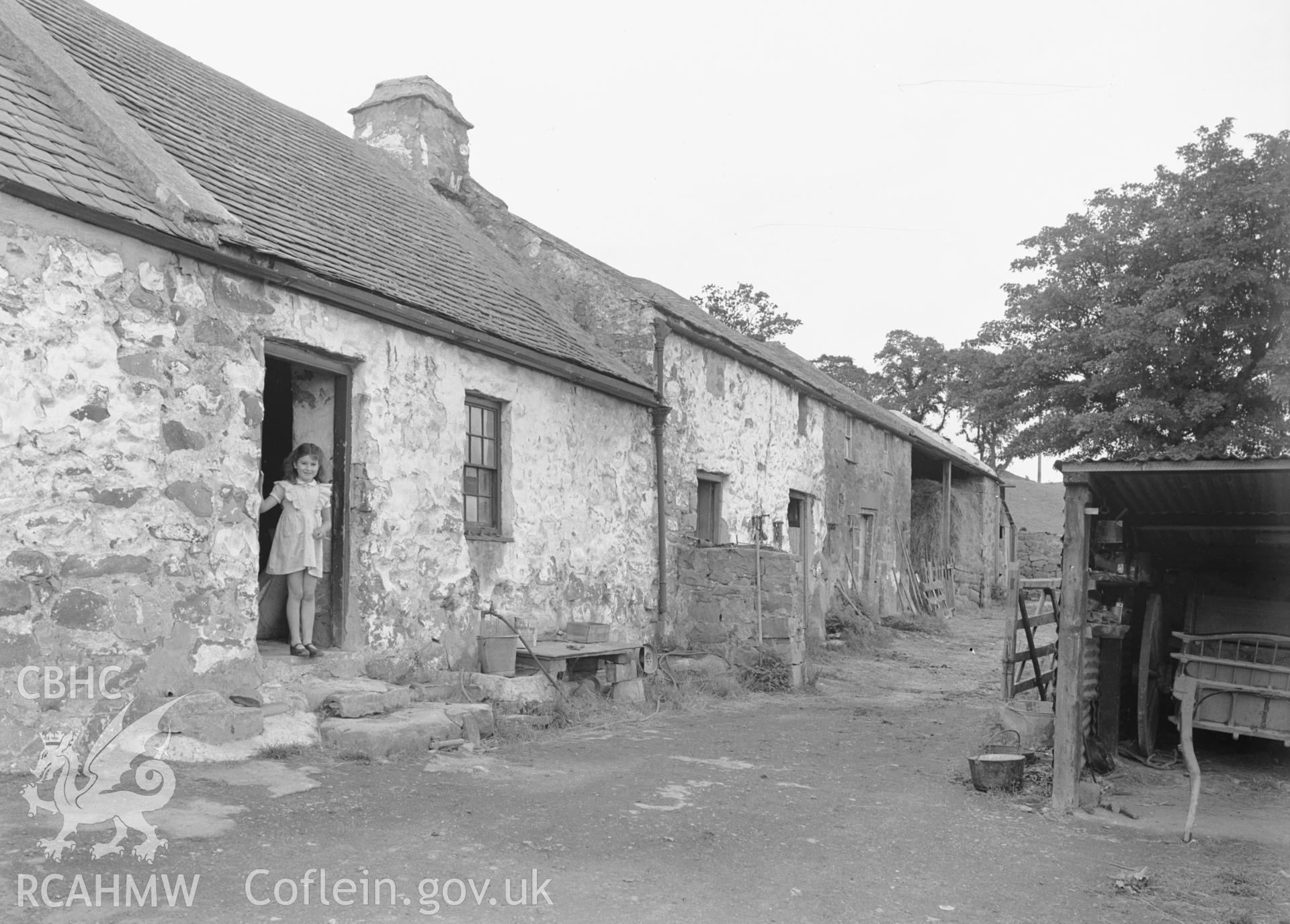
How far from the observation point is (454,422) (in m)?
9.40

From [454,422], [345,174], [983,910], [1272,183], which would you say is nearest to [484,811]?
[983,910]

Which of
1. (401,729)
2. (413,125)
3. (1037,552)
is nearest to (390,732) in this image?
(401,729)

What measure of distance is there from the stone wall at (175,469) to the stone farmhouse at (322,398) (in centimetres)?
2

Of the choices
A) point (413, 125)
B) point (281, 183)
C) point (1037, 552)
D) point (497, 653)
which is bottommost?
point (497, 653)

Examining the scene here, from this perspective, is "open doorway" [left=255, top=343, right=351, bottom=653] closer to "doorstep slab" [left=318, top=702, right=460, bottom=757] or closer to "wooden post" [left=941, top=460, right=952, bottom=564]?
"doorstep slab" [left=318, top=702, right=460, bottom=757]

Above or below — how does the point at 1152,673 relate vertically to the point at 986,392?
below

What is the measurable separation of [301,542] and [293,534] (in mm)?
85

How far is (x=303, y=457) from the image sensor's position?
7.85 meters

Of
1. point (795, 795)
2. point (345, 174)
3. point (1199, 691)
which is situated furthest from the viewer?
point (345, 174)

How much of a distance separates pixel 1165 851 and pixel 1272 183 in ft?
60.4

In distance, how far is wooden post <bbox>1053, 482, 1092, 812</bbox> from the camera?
6527 mm

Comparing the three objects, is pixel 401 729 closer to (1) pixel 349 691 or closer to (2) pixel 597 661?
(1) pixel 349 691

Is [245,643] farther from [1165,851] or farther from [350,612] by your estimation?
[1165,851]

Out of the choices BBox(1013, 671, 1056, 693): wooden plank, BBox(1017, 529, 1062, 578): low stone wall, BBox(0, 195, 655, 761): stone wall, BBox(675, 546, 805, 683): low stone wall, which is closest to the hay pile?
BBox(1017, 529, 1062, 578): low stone wall
